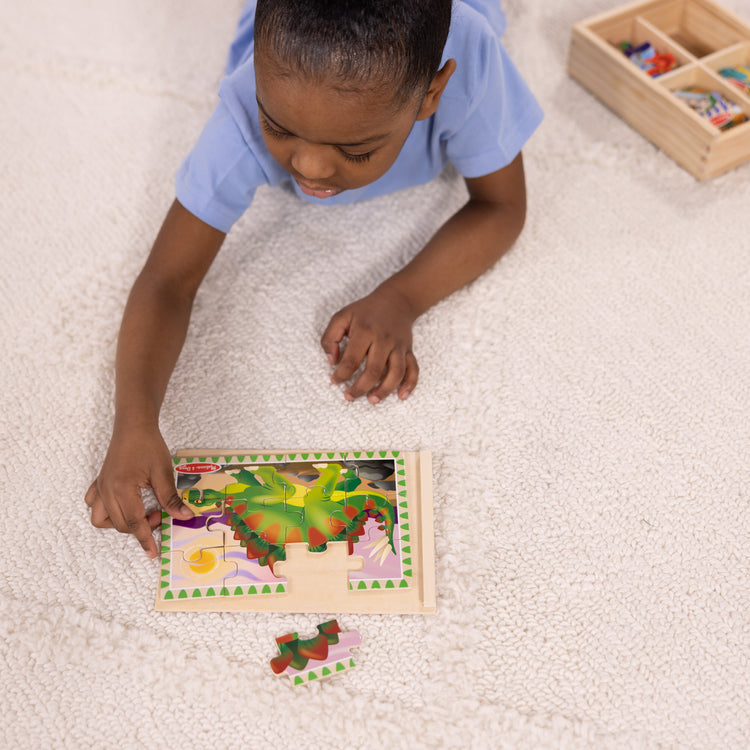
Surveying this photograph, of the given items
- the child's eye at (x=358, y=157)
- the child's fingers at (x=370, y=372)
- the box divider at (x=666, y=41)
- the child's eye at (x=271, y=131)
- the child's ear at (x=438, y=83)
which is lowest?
the child's fingers at (x=370, y=372)

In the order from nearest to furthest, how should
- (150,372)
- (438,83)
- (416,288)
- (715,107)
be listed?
(438,83) < (150,372) < (416,288) < (715,107)

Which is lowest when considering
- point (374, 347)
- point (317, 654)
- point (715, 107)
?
point (317, 654)

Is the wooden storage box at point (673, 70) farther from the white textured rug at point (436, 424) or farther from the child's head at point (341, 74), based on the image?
the child's head at point (341, 74)

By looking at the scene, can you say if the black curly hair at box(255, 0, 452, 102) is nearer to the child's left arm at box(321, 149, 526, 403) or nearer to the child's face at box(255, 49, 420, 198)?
the child's face at box(255, 49, 420, 198)

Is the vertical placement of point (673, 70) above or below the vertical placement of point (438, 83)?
below

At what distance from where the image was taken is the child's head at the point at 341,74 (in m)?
0.66

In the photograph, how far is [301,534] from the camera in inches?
32.7

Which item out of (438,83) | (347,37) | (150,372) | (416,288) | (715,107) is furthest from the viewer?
(715,107)

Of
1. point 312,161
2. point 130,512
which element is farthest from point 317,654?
point 312,161

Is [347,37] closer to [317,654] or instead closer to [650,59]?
[317,654]

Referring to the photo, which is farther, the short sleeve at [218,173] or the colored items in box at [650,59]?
the colored items in box at [650,59]

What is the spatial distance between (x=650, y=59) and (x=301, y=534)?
880 mm

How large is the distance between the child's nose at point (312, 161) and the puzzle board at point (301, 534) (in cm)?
30

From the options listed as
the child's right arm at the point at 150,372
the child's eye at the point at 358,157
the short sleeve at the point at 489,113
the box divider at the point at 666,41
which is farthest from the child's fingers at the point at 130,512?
the box divider at the point at 666,41
